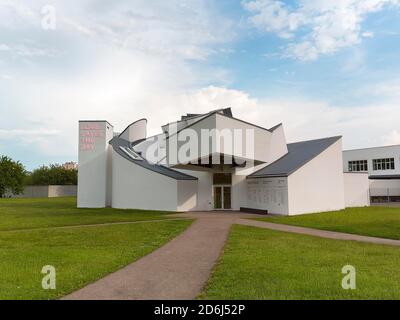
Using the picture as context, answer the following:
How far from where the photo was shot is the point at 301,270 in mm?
8148

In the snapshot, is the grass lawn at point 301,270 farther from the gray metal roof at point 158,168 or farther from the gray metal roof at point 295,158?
the gray metal roof at point 158,168

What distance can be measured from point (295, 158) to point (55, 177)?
213ft

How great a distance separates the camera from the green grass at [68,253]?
7066 mm

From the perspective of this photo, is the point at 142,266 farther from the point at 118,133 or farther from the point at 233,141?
the point at 118,133

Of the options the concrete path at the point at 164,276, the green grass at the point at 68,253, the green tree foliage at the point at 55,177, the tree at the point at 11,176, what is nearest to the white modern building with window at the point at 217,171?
the green grass at the point at 68,253

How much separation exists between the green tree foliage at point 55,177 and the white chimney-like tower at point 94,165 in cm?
4672

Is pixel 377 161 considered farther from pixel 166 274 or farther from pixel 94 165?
pixel 166 274

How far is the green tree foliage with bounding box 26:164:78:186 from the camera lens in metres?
81.9

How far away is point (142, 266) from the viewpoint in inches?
347

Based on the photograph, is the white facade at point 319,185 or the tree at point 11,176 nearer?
the white facade at point 319,185

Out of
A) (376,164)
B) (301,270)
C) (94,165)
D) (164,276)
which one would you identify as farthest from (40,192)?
(301,270)

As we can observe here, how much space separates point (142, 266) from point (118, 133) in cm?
4138
